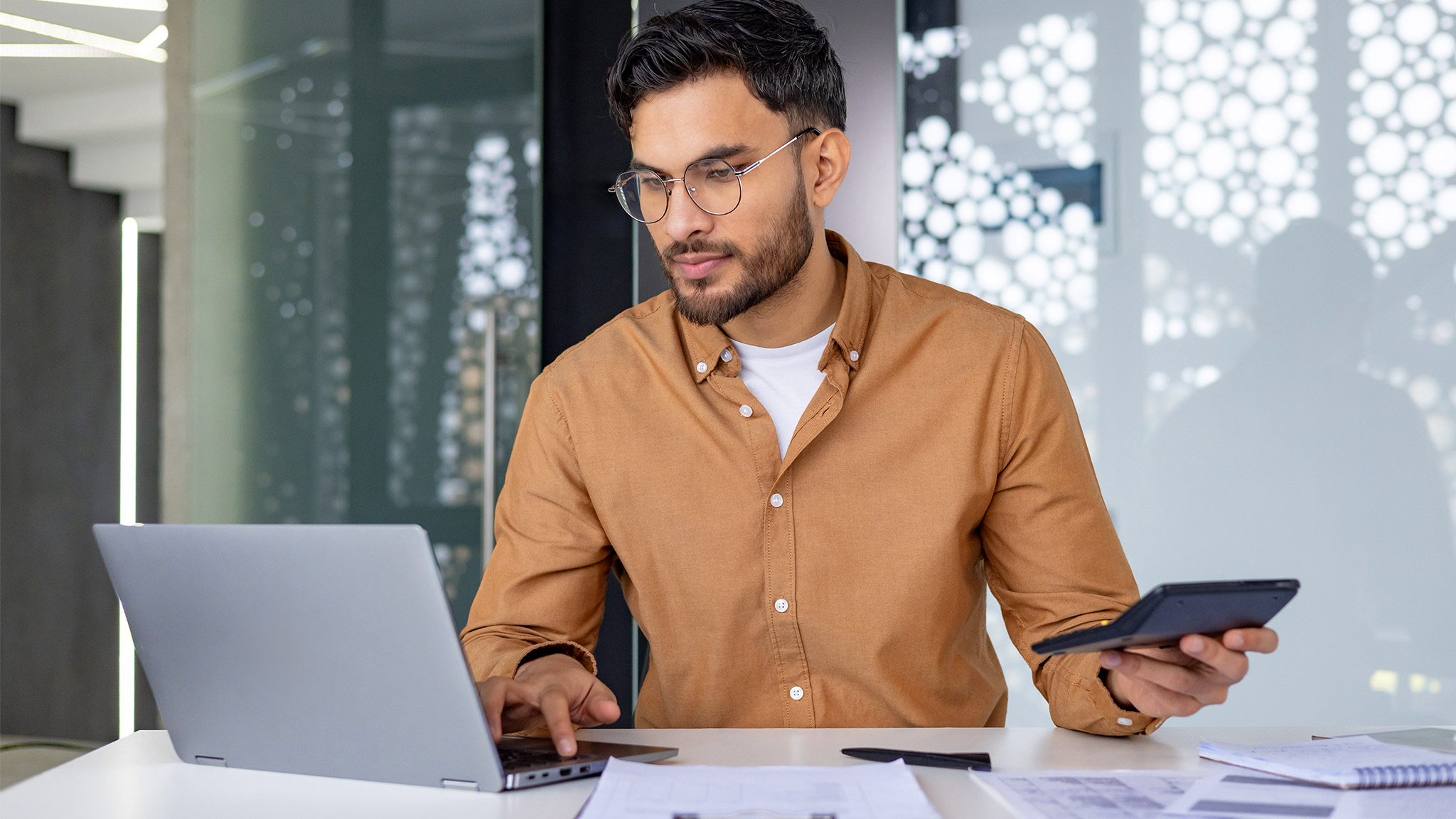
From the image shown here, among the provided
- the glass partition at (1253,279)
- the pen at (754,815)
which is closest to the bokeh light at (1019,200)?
the glass partition at (1253,279)

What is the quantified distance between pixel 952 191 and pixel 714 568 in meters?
1.35

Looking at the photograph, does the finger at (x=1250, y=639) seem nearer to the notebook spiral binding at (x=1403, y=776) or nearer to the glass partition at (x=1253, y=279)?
the notebook spiral binding at (x=1403, y=776)

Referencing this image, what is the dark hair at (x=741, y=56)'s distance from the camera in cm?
153

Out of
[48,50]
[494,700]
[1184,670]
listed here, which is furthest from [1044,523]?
[48,50]

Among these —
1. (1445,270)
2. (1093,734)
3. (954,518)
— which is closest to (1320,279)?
(1445,270)

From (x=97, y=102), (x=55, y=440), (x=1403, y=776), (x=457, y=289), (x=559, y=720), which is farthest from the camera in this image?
(x=55, y=440)

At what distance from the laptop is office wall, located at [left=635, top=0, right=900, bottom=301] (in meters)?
1.62

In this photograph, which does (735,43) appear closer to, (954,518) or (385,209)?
(954,518)

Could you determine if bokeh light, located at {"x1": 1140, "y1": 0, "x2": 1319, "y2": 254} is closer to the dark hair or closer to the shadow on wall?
the shadow on wall

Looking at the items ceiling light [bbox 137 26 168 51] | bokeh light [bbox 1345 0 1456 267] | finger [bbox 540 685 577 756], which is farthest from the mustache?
ceiling light [bbox 137 26 168 51]

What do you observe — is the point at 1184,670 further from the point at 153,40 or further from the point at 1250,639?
the point at 153,40

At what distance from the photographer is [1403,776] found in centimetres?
92

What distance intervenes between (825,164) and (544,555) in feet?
2.29

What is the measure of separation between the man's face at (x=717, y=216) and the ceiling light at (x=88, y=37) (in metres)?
1.28
